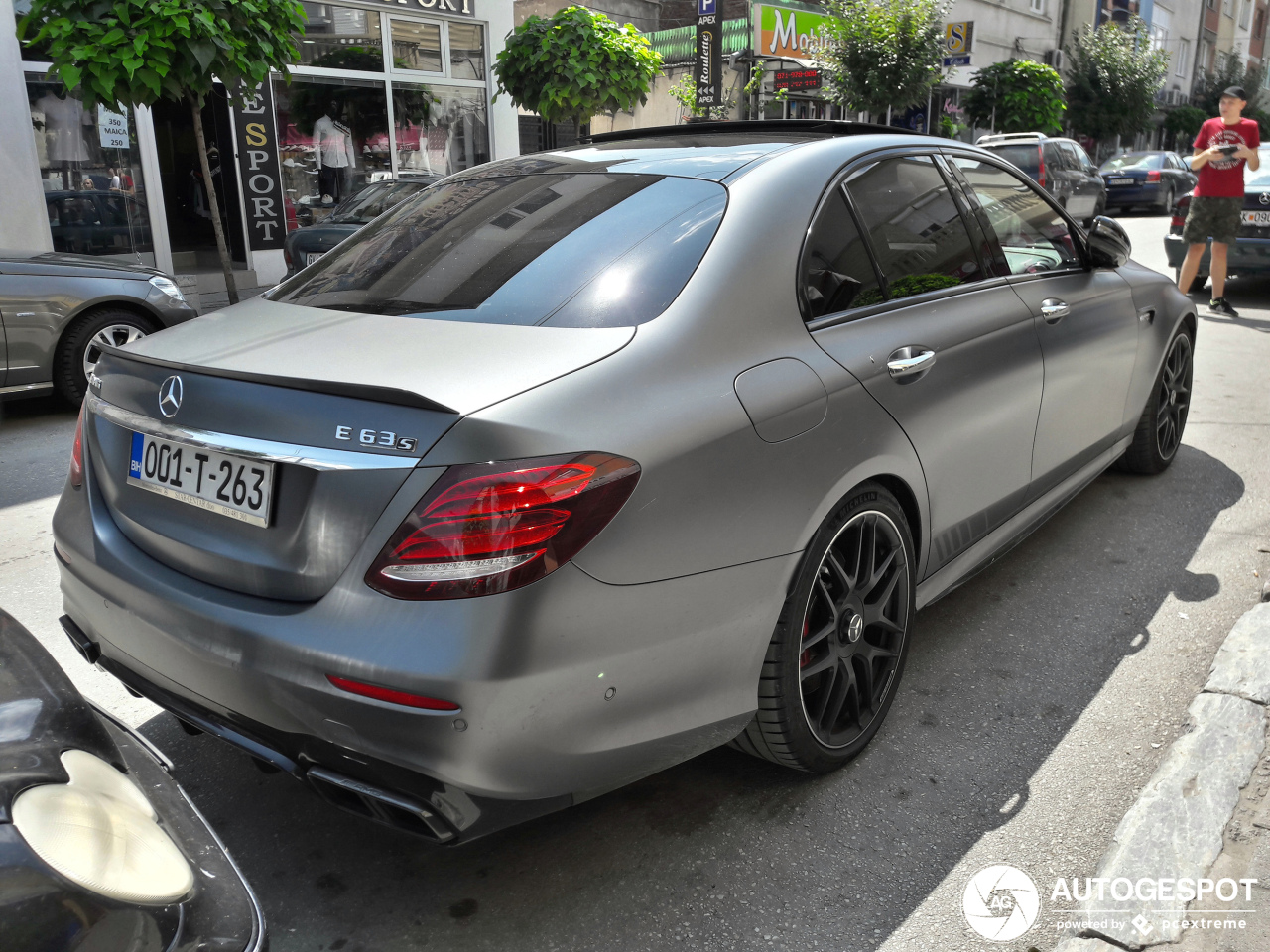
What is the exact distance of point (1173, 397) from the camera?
5.02 meters

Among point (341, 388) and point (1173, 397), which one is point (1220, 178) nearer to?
point (1173, 397)

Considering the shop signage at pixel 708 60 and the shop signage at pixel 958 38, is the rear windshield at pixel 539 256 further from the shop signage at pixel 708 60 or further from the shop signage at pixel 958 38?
the shop signage at pixel 958 38

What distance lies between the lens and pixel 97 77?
27.4 ft

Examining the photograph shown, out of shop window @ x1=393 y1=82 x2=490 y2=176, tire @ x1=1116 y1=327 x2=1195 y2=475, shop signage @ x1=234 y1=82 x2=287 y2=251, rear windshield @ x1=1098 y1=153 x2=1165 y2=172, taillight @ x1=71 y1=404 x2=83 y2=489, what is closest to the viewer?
taillight @ x1=71 y1=404 x2=83 y2=489

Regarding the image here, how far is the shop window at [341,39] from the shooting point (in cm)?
1402

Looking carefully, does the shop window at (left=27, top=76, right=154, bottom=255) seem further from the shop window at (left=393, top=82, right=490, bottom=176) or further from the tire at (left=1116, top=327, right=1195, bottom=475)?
the tire at (left=1116, top=327, right=1195, bottom=475)

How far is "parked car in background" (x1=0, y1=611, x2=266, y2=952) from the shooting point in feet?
3.97

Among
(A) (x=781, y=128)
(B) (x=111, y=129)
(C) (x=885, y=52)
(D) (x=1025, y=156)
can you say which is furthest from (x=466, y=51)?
(A) (x=781, y=128)

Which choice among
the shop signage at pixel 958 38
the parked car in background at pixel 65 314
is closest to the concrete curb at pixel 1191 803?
the parked car in background at pixel 65 314

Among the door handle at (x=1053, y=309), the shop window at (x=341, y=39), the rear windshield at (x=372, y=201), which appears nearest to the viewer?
the door handle at (x=1053, y=309)

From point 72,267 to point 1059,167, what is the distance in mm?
17593

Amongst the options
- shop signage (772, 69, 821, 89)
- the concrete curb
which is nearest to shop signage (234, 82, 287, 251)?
shop signage (772, 69, 821, 89)

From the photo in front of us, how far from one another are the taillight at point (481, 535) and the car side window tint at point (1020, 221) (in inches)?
89.7

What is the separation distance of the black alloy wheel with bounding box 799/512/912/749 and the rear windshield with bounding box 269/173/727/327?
766 mm
